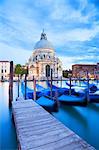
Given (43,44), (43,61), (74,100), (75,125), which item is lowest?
(75,125)

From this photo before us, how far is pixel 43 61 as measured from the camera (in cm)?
4716

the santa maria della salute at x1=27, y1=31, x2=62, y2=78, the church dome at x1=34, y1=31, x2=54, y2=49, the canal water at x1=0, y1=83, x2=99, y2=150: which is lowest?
the canal water at x1=0, y1=83, x2=99, y2=150

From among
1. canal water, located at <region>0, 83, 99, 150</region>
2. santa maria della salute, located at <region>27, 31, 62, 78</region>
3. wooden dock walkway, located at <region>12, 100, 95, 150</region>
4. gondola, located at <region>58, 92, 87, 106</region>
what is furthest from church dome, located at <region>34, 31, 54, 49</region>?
wooden dock walkway, located at <region>12, 100, 95, 150</region>

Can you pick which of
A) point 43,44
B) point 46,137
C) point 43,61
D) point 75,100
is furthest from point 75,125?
point 43,44

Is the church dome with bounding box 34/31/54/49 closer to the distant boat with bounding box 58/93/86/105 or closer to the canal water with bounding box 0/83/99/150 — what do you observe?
the distant boat with bounding box 58/93/86/105

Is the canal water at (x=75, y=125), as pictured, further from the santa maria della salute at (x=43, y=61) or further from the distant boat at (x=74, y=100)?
the santa maria della salute at (x=43, y=61)

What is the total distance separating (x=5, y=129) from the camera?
532 cm

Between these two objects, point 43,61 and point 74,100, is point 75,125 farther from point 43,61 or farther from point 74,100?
point 43,61

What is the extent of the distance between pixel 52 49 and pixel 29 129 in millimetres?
47719

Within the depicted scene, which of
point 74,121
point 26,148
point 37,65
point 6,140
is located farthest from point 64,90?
point 37,65

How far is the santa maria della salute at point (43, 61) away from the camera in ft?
154

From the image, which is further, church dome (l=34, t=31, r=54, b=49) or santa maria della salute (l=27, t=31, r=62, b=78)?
church dome (l=34, t=31, r=54, b=49)

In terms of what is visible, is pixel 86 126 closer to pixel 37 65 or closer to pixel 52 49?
pixel 37 65

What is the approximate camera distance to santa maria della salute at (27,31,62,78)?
4688cm
